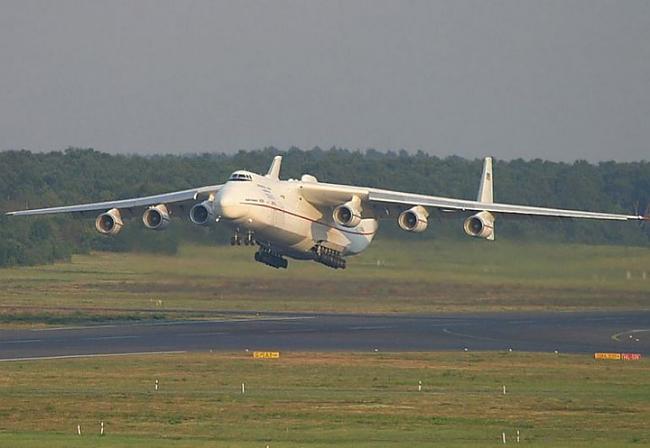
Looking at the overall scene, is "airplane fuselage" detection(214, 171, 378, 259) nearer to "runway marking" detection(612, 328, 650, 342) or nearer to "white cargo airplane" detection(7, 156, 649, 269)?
"white cargo airplane" detection(7, 156, 649, 269)

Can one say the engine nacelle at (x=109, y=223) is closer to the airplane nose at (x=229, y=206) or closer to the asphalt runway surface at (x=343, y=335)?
the asphalt runway surface at (x=343, y=335)

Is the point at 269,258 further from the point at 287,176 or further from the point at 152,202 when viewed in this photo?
the point at 287,176

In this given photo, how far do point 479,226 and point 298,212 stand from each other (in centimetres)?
582

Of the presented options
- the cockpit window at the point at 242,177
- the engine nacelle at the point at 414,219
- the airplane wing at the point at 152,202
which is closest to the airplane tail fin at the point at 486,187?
the engine nacelle at the point at 414,219

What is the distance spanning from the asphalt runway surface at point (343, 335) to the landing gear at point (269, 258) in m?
1.88

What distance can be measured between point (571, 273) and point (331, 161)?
3535 cm

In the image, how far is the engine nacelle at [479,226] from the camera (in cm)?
4609

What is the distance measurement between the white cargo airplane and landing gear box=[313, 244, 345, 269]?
0.02 metres

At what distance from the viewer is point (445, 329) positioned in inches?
1768

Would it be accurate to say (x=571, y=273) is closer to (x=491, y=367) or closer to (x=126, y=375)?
(x=491, y=367)

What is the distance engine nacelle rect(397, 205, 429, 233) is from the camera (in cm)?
4678

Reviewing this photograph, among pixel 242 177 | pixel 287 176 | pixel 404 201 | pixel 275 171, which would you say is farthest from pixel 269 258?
pixel 287 176

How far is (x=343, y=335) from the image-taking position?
42.0 m

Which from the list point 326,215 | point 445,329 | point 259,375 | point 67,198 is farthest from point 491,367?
point 67,198
